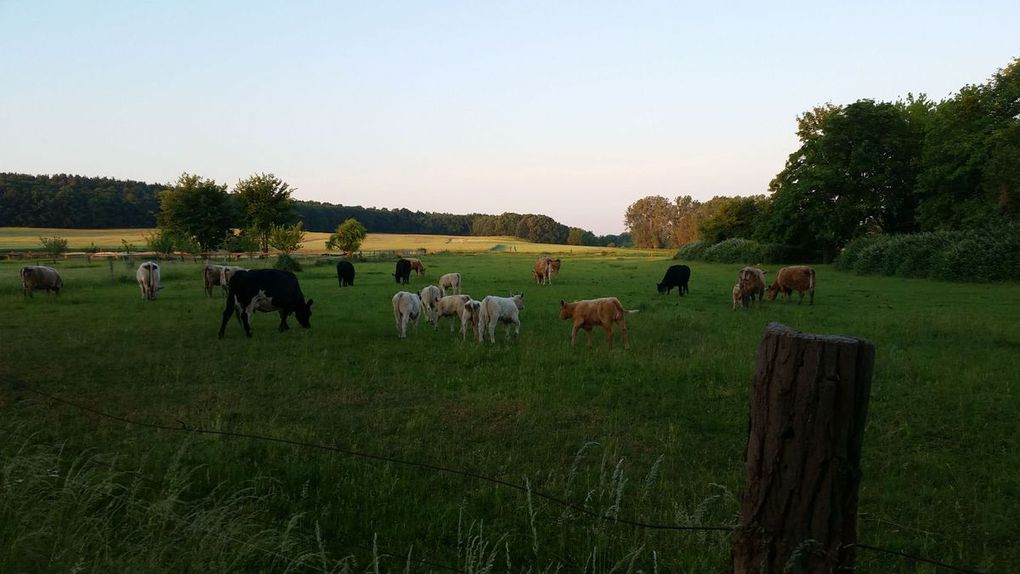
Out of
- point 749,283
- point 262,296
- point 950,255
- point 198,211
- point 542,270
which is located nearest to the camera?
point 262,296

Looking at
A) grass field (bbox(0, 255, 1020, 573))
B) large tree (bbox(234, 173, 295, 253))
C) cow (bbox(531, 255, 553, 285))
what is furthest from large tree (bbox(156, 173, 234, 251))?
grass field (bbox(0, 255, 1020, 573))

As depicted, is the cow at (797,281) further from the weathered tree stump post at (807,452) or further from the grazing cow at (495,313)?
the weathered tree stump post at (807,452)

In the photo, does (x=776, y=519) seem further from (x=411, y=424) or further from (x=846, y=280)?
(x=846, y=280)

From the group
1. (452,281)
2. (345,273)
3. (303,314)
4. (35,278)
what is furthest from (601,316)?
(35,278)

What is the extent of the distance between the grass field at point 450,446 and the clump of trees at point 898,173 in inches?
1015

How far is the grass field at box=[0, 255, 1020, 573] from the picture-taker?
13.6 ft

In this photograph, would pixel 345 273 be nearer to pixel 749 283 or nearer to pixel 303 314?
pixel 303 314

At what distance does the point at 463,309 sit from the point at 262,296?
5.34 m

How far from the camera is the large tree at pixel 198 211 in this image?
58.0 metres

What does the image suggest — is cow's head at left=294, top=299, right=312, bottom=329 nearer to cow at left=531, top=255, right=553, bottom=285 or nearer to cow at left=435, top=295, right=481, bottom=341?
cow at left=435, top=295, right=481, bottom=341

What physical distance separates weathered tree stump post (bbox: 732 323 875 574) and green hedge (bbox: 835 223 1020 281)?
110 feet

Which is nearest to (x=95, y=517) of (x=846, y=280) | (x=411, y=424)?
(x=411, y=424)

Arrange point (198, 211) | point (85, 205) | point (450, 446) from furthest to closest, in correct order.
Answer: point (85, 205) → point (198, 211) → point (450, 446)

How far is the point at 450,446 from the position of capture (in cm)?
661
